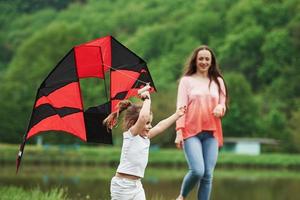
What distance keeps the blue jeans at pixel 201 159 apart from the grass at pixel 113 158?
35731 millimetres

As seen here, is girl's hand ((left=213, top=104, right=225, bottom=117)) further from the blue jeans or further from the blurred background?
the blurred background

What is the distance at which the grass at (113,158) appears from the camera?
4569cm

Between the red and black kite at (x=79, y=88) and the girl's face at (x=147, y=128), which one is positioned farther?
the red and black kite at (x=79, y=88)

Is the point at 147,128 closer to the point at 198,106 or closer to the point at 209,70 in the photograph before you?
the point at 198,106

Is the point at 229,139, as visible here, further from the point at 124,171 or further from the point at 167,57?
the point at 124,171

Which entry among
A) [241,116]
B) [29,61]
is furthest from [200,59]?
[29,61]

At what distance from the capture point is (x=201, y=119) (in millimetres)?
8781

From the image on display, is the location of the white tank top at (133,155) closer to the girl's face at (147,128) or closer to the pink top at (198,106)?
the girl's face at (147,128)

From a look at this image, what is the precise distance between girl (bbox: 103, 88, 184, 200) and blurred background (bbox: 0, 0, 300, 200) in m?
15.7

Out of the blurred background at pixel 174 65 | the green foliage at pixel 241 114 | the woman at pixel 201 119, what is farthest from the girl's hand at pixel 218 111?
the green foliage at pixel 241 114

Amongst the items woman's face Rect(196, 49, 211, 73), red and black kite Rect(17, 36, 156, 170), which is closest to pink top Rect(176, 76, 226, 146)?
woman's face Rect(196, 49, 211, 73)

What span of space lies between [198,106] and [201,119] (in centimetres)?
15

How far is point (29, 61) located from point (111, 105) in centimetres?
5989

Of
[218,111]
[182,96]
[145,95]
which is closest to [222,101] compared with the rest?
[218,111]
